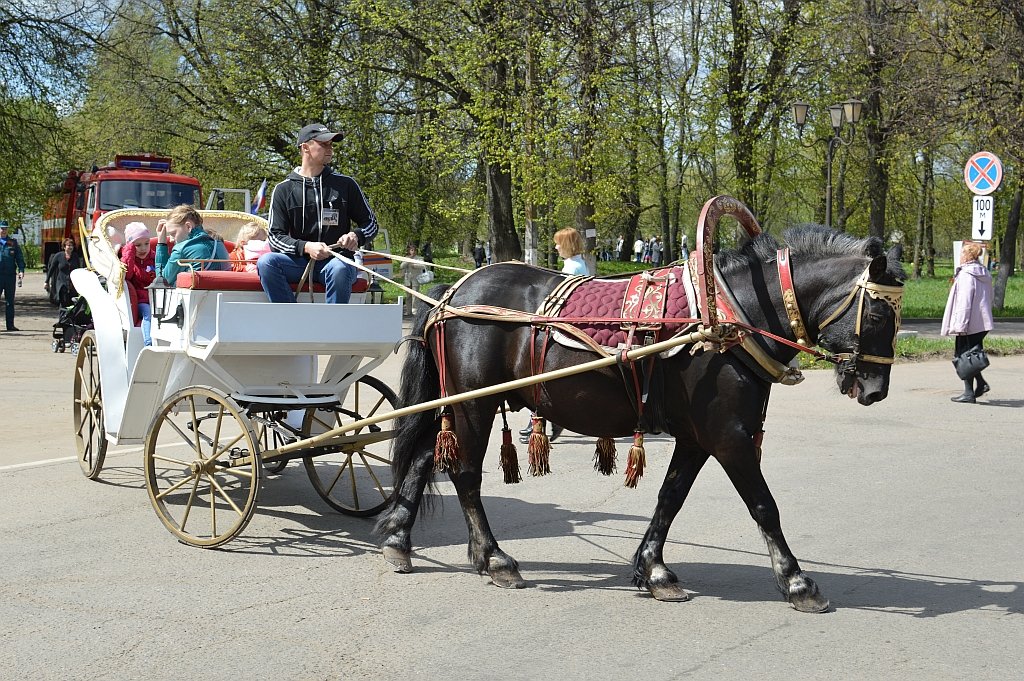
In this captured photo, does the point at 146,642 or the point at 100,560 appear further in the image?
the point at 100,560

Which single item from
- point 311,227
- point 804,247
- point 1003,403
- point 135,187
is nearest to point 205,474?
point 311,227

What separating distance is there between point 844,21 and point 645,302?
21.8m

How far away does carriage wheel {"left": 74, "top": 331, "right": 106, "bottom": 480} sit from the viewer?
8.02m

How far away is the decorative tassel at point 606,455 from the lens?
594cm

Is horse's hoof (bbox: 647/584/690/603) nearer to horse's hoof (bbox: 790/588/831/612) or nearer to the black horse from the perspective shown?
the black horse

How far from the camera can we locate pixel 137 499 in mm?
7582

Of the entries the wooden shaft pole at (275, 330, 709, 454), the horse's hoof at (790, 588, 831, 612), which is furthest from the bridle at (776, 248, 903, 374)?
the horse's hoof at (790, 588, 831, 612)

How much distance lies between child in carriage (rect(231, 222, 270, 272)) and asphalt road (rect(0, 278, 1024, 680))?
1.64 m

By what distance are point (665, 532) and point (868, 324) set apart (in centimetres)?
146

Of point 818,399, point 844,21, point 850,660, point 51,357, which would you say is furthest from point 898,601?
point 844,21

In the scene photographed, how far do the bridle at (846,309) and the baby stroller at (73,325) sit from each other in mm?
11728

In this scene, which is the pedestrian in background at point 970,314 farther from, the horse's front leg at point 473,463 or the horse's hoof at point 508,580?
the horse's hoof at point 508,580

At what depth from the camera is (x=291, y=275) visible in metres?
6.77

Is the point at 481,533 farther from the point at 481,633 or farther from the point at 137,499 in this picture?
the point at 137,499
